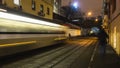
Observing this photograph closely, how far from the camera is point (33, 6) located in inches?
1324

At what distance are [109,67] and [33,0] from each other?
2158 cm

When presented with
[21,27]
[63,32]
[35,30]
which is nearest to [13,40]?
[21,27]

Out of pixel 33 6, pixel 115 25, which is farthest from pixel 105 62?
pixel 33 6

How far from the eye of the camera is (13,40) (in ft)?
49.1

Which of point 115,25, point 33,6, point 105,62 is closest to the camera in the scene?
point 105,62

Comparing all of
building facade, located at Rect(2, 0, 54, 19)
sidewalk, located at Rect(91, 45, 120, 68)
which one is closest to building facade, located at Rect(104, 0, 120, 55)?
sidewalk, located at Rect(91, 45, 120, 68)

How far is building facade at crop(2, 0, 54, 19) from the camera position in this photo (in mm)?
25973

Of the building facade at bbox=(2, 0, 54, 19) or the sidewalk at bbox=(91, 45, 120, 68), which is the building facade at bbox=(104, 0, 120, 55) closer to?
the sidewalk at bbox=(91, 45, 120, 68)

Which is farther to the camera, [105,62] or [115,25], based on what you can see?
[115,25]

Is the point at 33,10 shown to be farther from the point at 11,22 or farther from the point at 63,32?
the point at 11,22

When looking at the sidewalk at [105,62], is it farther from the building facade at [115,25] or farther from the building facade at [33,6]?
the building facade at [33,6]

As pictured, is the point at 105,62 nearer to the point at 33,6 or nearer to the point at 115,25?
the point at 115,25

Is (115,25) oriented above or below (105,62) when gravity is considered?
above

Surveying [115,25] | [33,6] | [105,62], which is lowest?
[105,62]
